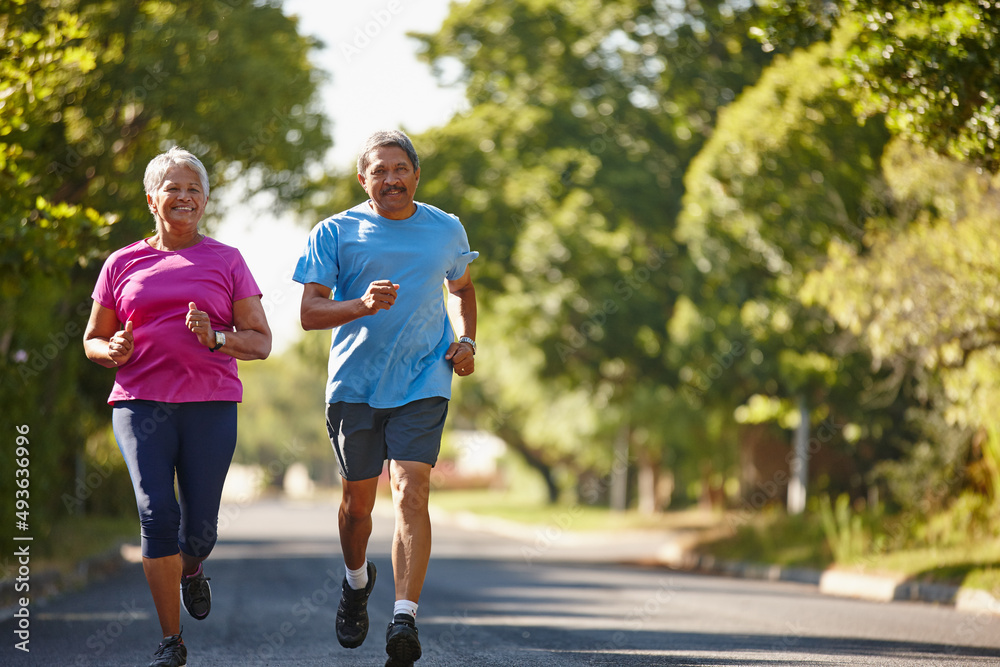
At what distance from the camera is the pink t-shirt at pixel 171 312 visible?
15.9ft

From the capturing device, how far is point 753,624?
324 inches

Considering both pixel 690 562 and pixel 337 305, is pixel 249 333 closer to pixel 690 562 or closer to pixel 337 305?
pixel 337 305

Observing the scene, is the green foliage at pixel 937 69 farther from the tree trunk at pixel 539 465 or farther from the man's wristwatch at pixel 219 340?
the tree trunk at pixel 539 465

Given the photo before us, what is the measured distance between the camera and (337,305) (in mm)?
4863

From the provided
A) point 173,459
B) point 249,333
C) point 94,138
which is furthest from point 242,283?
point 94,138

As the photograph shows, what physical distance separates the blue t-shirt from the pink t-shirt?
1.17 feet

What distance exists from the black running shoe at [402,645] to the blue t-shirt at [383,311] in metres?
0.90

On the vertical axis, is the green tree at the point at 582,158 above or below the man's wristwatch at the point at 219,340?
above

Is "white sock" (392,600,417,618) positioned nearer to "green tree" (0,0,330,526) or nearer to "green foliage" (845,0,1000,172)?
"green tree" (0,0,330,526)

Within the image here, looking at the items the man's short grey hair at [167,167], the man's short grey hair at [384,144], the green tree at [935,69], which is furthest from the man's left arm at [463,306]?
the green tree at [935,69]

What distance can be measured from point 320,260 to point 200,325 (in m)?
0.62

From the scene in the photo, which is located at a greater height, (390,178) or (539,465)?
(390,178)

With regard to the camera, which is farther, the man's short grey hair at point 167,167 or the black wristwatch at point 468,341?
the black wristwatch at point 468,341

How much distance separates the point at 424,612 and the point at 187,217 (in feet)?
16.6
